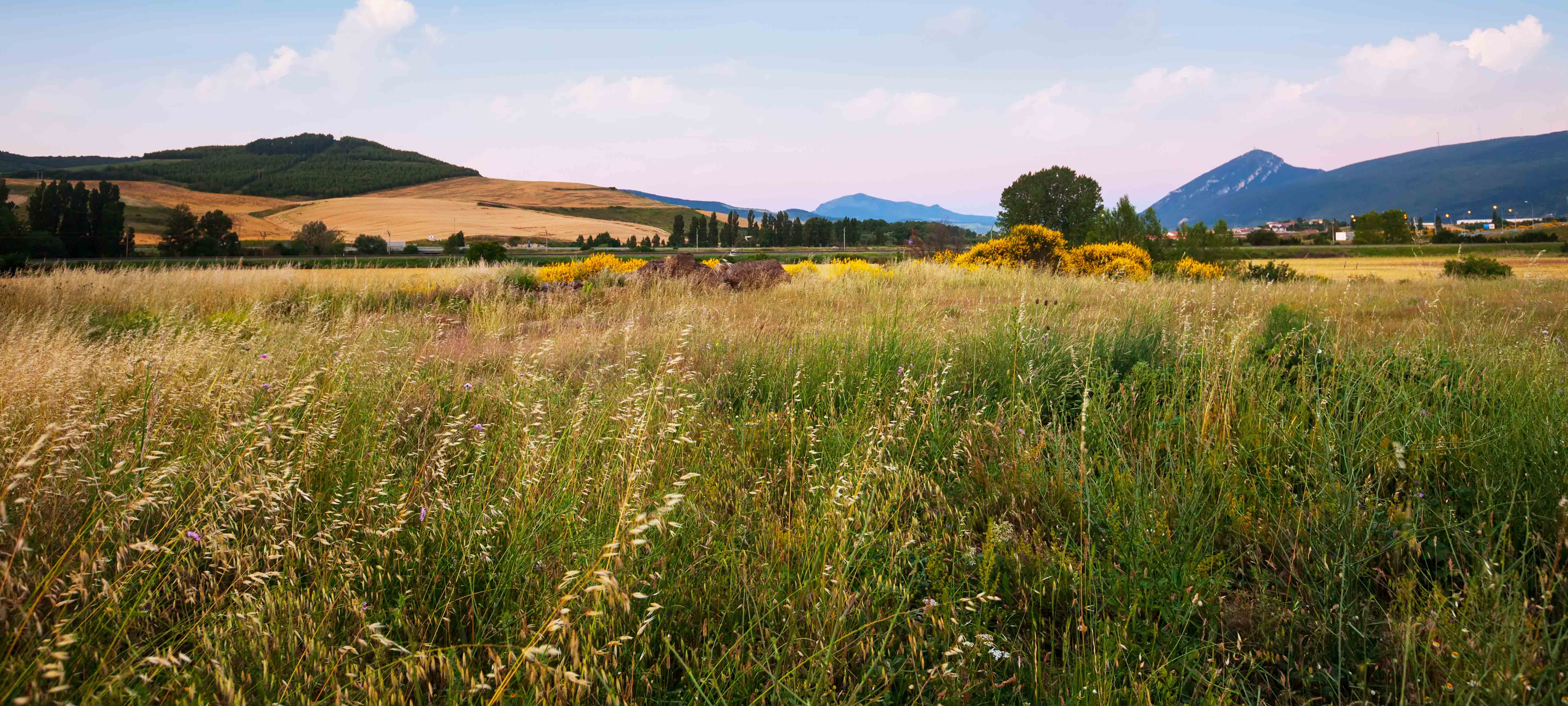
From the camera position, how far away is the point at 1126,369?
4.84 meters

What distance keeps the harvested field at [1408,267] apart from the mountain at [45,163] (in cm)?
16031

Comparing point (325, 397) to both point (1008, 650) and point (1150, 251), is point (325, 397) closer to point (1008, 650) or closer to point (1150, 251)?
point (1008, 650)

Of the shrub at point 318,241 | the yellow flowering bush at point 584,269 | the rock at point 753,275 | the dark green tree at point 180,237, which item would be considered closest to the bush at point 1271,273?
the rock at point 753,275

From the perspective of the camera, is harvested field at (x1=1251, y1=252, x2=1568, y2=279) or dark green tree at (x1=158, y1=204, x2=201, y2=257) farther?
dark green tree at (x1=158, y1=204, x2=201, y2=257)

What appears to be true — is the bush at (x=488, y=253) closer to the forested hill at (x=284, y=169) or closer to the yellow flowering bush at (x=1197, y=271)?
the yellow flowering bush at (x=1197, y=271)

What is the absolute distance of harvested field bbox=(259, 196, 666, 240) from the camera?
7881 centimetres

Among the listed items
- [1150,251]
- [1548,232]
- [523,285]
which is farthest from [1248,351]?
[1548,232]

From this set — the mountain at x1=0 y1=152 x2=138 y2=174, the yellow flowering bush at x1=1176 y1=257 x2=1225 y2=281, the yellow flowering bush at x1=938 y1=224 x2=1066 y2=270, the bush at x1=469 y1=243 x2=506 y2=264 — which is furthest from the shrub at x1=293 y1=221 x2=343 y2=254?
the mountain at x1=0 y1=152 x2=138 y2=174

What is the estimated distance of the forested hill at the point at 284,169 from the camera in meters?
105

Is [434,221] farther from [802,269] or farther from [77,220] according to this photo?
[802,269]

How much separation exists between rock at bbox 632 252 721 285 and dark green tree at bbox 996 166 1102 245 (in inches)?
1250

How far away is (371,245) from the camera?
60.4 m

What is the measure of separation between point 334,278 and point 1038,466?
1674cm

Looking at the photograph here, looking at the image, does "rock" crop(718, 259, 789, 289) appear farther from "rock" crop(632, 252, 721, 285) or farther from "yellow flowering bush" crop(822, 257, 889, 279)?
"yellow flowering bush" crop(822, 257, 889, 279)
